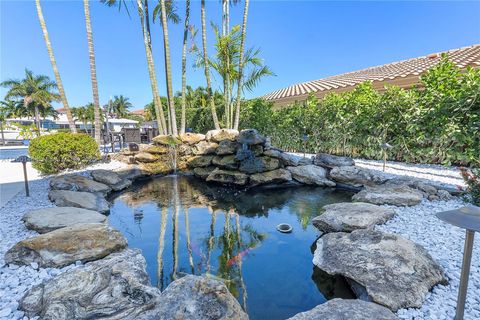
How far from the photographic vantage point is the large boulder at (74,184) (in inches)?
192

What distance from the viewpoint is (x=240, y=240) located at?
3.49m

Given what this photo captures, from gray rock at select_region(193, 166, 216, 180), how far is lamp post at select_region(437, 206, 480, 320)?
20.4 feet

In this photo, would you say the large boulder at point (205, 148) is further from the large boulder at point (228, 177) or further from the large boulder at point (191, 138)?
the large boulder at point (228, 177)

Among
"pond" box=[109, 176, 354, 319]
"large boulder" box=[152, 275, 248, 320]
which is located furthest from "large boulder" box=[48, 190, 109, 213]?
"large boulder" box=[152, 275, 248, 320]

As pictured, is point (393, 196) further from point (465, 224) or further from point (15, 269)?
point (15, 269)

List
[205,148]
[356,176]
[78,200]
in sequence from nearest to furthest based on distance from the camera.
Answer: [78,200]
[356,176]
[205,148]

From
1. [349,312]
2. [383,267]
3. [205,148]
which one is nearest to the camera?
[349,312]

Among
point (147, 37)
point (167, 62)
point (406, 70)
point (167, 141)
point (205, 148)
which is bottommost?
point (205, 148)

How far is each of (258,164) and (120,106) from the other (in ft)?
139

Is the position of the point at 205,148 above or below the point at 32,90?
below

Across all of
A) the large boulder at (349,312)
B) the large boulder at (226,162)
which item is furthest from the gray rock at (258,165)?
the large boulder at (349,312)

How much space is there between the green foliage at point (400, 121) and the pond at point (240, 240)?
2651mm

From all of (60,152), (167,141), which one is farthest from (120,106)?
(60,152)

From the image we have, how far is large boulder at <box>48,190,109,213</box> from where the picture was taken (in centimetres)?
400
